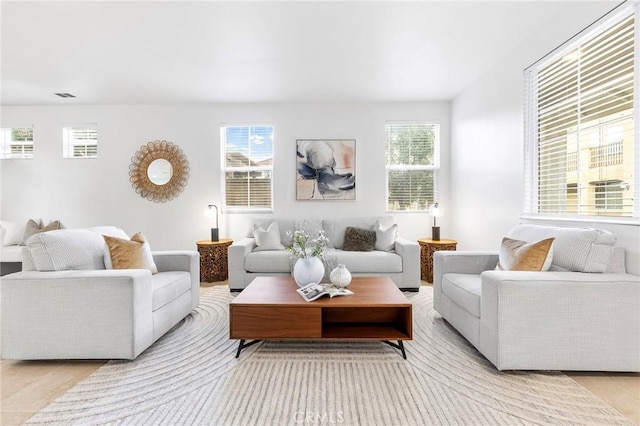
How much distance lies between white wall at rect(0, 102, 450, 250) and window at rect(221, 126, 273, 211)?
13cm

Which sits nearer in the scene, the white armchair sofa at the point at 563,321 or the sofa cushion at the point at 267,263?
the white armchair sofa at the point at 563,321

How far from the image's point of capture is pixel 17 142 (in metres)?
5.14

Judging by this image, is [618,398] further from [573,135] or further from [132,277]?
[132,277]

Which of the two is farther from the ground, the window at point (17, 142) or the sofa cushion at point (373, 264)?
the window at point (17, 142)

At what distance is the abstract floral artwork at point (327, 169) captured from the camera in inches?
196

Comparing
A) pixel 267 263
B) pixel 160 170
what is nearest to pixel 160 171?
pixel 160 170

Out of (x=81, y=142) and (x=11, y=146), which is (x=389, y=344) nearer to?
(x=81, y=142)

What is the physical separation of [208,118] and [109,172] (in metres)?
1.81

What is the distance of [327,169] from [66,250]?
3.43m

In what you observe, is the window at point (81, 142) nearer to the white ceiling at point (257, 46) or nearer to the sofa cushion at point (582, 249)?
the white ceiling at point (257, 46)

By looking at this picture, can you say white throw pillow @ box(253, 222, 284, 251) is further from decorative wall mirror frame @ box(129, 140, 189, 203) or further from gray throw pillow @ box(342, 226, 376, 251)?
decorative wall mirror frame @ box(129, 140, 189, 203)

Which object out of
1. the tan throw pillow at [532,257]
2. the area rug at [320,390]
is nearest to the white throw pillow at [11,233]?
the area rug at [320,390]

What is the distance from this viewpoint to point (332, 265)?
365 cm

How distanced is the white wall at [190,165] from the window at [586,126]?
1972 mm
